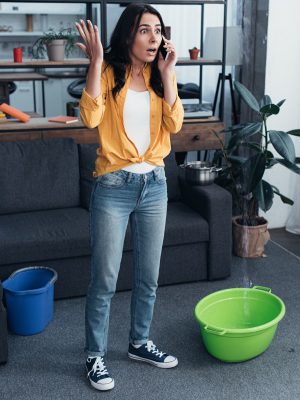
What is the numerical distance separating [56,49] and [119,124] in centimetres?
192

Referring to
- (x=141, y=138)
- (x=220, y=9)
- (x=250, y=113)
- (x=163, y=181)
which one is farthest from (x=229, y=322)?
(x=220, y=9)

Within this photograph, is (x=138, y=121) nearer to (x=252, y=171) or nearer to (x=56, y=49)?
(x=252, y=171)

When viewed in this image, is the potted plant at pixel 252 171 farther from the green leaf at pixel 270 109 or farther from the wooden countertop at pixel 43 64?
the wooden countertop at pixel 43 64

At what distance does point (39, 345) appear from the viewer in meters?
2.62

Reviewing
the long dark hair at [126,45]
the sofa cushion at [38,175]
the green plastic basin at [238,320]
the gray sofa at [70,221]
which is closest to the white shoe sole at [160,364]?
the green plastic basin at [238,320]

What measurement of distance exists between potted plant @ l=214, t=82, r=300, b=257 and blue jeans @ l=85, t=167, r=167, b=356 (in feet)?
4.13

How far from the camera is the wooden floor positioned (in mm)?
3879

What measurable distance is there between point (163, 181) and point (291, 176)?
2.18 meters

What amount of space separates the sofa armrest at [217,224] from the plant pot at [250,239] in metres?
0.35

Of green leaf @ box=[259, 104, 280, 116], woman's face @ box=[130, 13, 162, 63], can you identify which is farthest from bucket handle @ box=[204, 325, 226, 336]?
green leaf @ box=[259, 104, 280, 116]

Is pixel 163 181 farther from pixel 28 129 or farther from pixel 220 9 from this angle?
pixel 220 9

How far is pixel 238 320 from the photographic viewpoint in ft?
8.76

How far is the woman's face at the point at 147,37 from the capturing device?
1984 millimetres

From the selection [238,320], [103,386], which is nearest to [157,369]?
[103,386]
